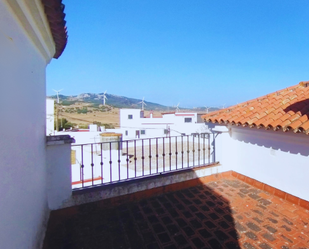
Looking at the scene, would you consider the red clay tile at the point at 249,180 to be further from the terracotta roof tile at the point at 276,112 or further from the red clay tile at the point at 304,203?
the terracotta roof tile at the point at 276,112

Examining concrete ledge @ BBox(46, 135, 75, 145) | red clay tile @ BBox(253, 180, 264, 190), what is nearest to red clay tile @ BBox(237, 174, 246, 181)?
red clay tile @ BBox(253, 180, 264, 190)

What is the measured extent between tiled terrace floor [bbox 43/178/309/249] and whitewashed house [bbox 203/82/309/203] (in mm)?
492

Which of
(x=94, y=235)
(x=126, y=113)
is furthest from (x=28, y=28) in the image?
(x=126, y=113)

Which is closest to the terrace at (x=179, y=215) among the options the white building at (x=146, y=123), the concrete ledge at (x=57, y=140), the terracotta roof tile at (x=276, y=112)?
the concrete ledge at (x=57, y=140)

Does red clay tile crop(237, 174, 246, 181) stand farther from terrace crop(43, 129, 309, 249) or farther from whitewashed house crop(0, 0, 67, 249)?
whitewashed house crop(0, 0, 67, 249)

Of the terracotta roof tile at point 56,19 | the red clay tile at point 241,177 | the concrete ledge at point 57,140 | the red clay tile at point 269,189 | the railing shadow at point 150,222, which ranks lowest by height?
the railing shadow at point 150,222

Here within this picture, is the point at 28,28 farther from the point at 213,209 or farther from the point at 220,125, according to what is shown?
the point at 220,125

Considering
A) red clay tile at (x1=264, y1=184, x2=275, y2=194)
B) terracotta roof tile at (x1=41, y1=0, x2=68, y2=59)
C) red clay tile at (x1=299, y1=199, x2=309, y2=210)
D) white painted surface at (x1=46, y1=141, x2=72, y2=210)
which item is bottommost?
red clay tile at (x1=299, y1=199, x2=309, y2=210)

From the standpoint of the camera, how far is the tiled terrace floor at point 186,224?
8.79ft

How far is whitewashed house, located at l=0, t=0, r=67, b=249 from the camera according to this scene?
1.45m

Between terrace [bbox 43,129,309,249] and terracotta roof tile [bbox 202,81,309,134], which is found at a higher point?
terracotta roof tile [bbox 202,81,309,134]

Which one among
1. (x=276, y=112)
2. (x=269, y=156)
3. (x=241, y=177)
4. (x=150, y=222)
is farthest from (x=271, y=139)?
(x=150, y=222)

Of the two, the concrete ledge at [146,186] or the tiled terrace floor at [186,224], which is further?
the concrete ledge at [146,186]

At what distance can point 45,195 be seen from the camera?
2.96 m
